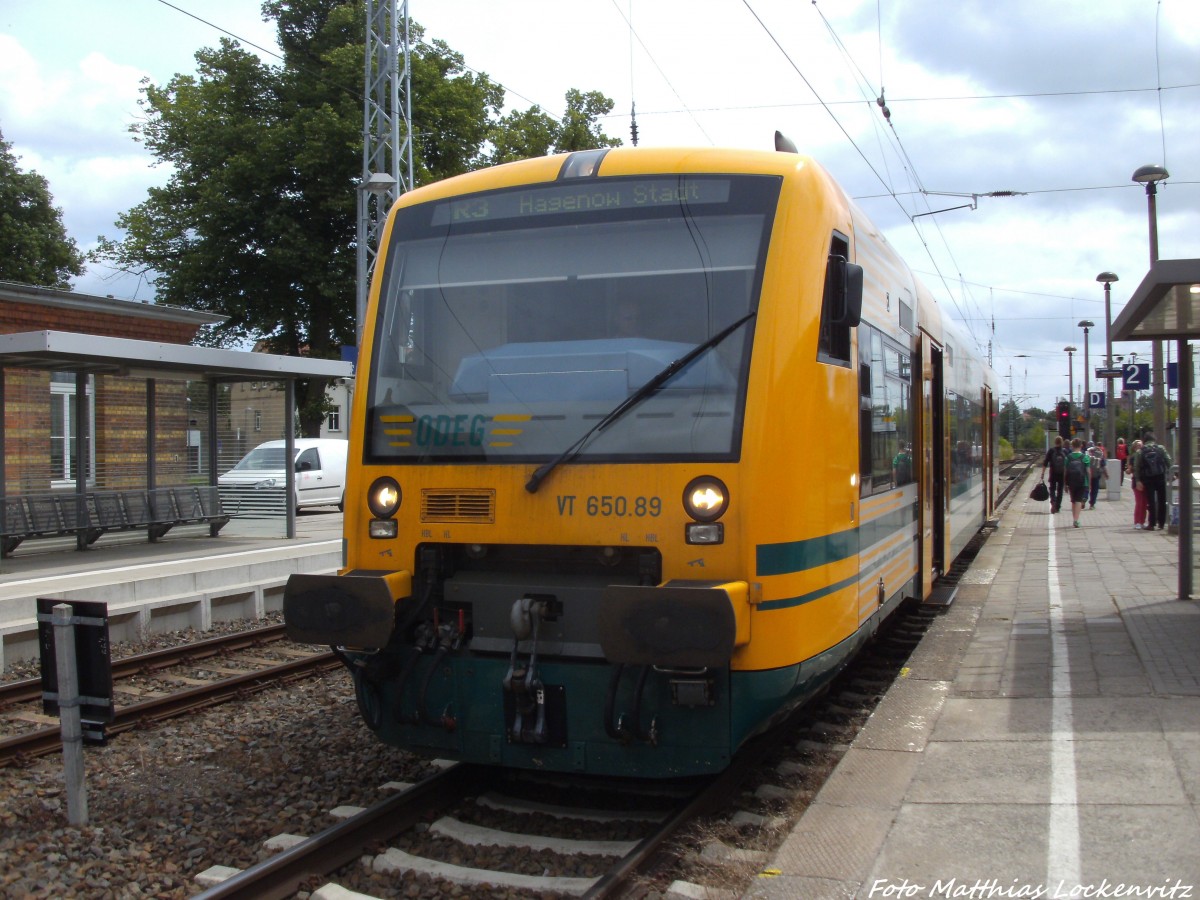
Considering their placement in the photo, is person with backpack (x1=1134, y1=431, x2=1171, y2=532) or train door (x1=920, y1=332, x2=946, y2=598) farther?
person with backpack (x1=1134, y1=431, x2=1171, y2=532)

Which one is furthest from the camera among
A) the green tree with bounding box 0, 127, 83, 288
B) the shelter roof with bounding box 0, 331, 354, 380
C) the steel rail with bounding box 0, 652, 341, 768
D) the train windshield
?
the green tree with bounding box 0, 127, 83, 288

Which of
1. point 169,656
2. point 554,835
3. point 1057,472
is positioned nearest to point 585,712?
point 554,835

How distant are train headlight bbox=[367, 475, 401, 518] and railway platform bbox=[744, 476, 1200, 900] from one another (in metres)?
2.34

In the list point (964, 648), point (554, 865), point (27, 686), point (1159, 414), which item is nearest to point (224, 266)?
point (1159, 414)

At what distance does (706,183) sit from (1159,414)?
19023mm

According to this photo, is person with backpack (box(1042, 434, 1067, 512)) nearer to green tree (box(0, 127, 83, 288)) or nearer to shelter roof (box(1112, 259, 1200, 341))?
shelter roof (box(1112, 259, 1200, 341))

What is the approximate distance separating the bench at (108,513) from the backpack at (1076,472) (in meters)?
14.2

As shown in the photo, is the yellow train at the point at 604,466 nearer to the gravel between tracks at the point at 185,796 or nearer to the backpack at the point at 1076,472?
the gravel between tracks at the point at 185,796

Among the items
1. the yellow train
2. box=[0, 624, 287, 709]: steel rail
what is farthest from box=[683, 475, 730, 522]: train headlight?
box=[0, 624, 287, 709]: steel rail

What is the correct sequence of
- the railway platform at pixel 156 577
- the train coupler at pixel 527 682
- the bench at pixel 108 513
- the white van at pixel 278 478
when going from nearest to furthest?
1. the train coupler at pixel 527 682
2. the railway platform at pixel 156 577
3. the bench at pixel 108 513
4. the white van at pixel 278 478

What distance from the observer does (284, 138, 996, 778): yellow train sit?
490cm

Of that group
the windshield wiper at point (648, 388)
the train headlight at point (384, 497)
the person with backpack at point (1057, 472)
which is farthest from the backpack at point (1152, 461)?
the train headlight at point (384, 497)

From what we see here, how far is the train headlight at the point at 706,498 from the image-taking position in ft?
16.0

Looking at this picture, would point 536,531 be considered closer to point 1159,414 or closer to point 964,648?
point 964,648
